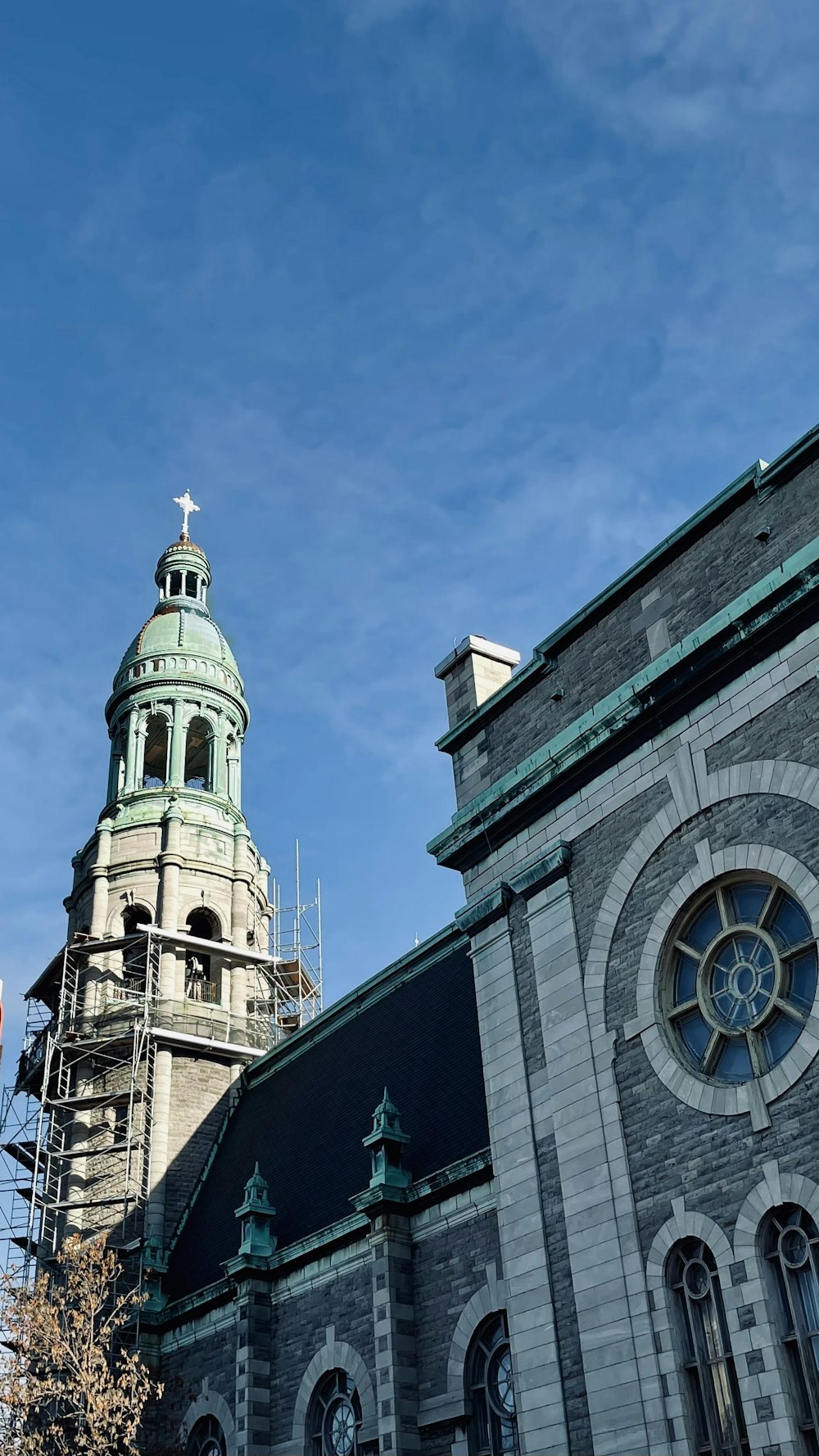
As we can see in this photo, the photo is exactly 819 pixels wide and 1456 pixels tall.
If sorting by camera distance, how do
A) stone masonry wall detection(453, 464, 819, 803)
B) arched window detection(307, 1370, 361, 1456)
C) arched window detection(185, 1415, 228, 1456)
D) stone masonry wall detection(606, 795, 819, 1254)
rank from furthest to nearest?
arched window detection(185, 1415, 228, 1456), arched window detection(307, 1370, 361, 1456), stone masonry wall detection(453, 464, 819, 803), stone masonry wall detection(606, 795, 819, 1254)

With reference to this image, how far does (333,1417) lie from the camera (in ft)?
86.6

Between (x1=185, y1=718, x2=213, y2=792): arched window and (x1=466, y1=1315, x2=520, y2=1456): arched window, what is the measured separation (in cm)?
2551

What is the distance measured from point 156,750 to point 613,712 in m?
31.5

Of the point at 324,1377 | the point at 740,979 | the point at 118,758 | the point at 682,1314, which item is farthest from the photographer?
the point at 118,758

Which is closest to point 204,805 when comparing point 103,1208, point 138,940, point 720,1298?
point 138,940

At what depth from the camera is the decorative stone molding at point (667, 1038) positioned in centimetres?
1689

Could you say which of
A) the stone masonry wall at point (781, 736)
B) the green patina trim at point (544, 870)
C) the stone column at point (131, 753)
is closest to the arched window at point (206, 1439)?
the green patina trim at point (544, 870)

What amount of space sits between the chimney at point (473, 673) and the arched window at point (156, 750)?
23.3 metres

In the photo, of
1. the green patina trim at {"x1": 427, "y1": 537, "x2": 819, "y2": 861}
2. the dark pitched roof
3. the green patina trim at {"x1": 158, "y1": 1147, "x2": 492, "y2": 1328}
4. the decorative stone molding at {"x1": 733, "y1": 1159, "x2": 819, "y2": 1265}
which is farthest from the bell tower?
the decorative stone molding at {"x1": 733, "y1": 1159, "x2": 819, "y2": 1265}

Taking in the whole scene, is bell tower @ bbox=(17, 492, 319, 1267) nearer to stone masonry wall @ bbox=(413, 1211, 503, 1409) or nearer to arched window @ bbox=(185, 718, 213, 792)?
arched window @ bbox=(185, 718, 213, 792)

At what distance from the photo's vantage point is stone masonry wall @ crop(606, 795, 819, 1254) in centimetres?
1673

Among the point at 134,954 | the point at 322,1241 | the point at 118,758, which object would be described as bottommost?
the point at 322,1241

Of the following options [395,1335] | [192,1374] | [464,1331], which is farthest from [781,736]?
[192,1374]

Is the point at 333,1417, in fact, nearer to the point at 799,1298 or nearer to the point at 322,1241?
the point at 322,1241
